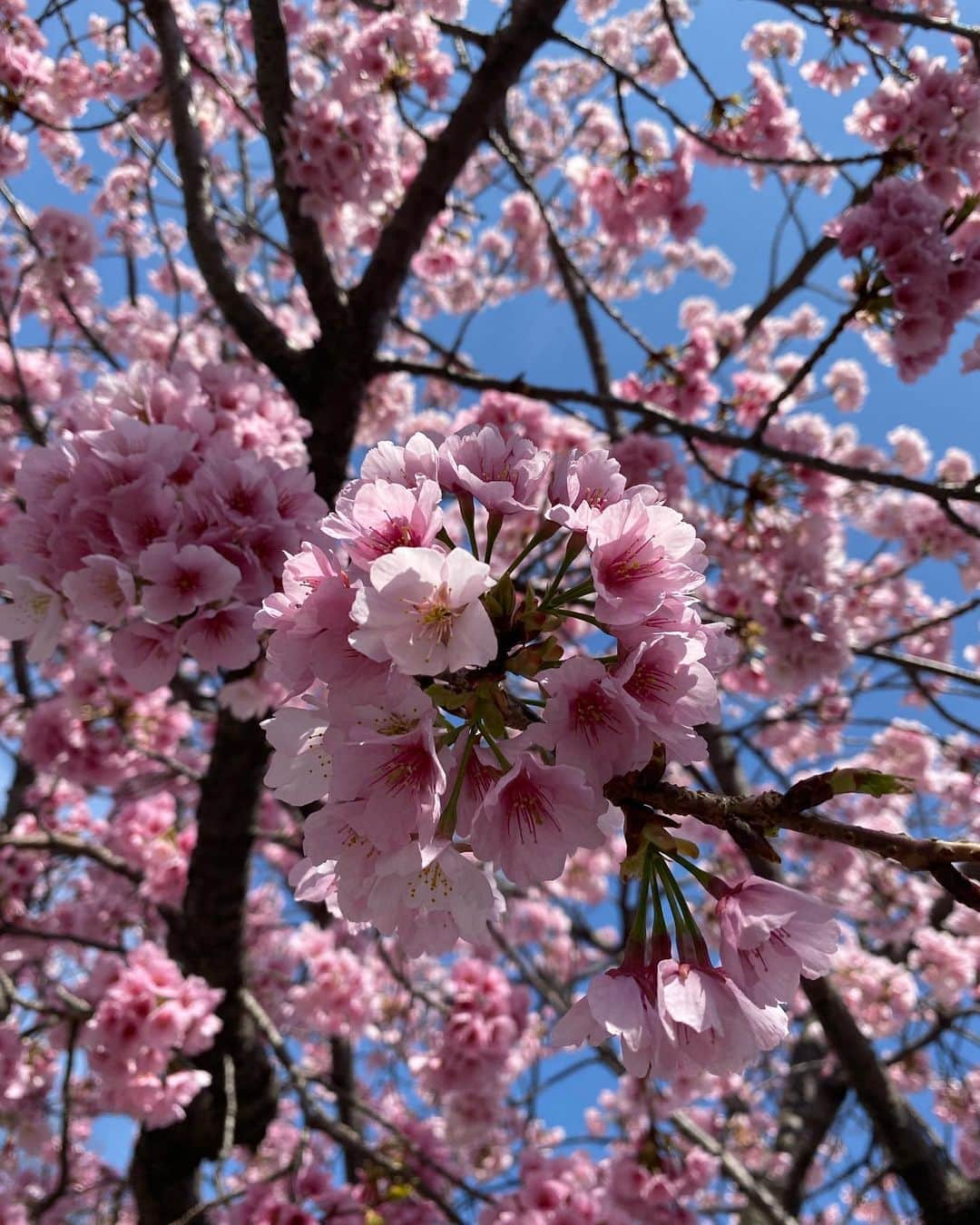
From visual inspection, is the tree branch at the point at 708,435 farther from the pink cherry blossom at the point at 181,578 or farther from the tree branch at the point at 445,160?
the pink cherry blossom at the point at 181,578

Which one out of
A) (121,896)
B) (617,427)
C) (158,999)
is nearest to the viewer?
(158,999)

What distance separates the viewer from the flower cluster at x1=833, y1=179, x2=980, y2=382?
7.65 ft

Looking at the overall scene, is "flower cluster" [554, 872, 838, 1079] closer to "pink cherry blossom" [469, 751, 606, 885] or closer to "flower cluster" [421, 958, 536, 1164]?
"pink cherry blossom" [469, 751, 606, 885]

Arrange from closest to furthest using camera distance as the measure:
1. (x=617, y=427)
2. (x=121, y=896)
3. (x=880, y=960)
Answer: (x=617, y=427) → (x=121, y=896) → (x=880, y=960)

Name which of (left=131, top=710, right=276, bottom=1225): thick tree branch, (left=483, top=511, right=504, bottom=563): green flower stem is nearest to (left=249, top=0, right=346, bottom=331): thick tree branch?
(left=131, top=710, right=276, bottom=1225): thick tree branch

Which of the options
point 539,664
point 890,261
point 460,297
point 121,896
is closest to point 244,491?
point 539,664

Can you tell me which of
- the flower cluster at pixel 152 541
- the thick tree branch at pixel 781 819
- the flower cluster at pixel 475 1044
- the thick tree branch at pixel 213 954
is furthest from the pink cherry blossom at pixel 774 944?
the flower cluster at pixel 475 1044

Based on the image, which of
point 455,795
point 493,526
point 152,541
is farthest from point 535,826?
point 152,541

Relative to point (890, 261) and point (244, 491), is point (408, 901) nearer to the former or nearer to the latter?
point (244, 491)

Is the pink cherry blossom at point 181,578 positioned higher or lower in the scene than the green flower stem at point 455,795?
higher

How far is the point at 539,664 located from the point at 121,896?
16.1ft

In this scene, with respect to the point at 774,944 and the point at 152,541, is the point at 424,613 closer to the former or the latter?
the point at 774,944

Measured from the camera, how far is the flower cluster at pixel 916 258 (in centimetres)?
233

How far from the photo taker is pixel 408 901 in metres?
0.96
